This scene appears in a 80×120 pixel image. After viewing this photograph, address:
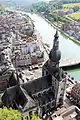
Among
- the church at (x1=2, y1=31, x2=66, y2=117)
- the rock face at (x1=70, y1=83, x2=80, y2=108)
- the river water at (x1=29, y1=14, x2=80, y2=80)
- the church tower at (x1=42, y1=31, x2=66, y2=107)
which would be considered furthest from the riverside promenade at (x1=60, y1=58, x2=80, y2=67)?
the church tower at (x1=42, y1=31, x2=66, y2=107)

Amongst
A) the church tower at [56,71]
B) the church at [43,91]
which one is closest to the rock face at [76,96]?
the church at [43,91]

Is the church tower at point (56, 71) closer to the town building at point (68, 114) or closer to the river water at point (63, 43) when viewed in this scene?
the town building at point (68, 114)

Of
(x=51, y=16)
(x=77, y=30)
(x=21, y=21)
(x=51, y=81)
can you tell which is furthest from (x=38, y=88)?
(x=51, y=16)

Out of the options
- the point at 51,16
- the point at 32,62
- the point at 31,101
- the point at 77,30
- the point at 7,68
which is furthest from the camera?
the point at 51,16

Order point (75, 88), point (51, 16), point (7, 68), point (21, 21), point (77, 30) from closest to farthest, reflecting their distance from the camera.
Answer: point (75, 88) → point (7, 68) → point (77, 30) → point (21, 21) → point (51, 16)

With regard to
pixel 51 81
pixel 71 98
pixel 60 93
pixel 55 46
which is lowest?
pixel 71 98

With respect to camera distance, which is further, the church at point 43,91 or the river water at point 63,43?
the river water at point 63,43

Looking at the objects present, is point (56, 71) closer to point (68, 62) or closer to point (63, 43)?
point (68, 62)

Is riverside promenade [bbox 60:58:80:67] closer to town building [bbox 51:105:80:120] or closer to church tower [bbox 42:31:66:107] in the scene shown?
town building [bbox 51:105:80:120]

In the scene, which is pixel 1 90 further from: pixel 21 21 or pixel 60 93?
pixel 21 21

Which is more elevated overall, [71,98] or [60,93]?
[60,93]

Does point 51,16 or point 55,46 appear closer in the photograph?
point 55,46
